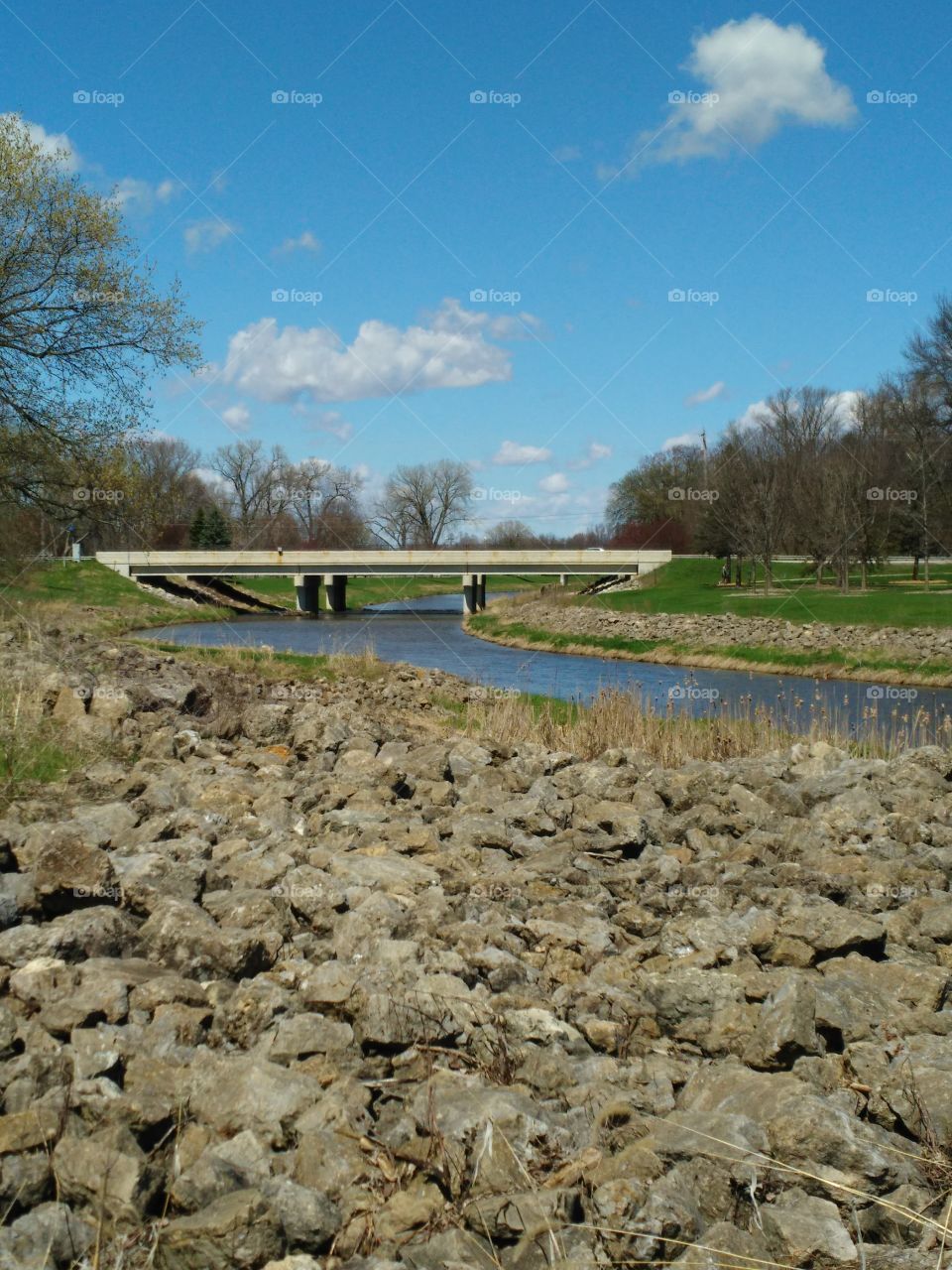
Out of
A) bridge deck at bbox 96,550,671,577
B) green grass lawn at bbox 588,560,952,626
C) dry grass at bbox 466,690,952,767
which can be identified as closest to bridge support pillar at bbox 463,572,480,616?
bridge deck at bbox 96,550,671,577

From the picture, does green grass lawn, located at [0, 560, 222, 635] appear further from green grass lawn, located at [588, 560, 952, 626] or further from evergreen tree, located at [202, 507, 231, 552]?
green grass lawn, located at [588, 560, 952, 626]

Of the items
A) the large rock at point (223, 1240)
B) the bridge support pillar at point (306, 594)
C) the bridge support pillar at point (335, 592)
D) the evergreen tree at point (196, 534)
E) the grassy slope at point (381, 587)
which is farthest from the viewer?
the grassy slope at point (381, 587)

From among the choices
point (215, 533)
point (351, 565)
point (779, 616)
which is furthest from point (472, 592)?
point (779, 616)

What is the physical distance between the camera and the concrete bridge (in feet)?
178

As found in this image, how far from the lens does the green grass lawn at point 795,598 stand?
3519 cm

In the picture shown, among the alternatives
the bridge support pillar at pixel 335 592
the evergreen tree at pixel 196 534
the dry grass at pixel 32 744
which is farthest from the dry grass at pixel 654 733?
the evergreen tree at pixel 196 534

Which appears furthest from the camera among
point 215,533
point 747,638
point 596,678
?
point 215,533

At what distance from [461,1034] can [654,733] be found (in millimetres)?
8924

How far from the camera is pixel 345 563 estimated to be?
55469 millimetres

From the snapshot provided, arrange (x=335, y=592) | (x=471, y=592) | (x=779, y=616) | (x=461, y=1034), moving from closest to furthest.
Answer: (x=461, y=1034), (x=779, y=616), (x=471, y=592), (x=335, y=592)

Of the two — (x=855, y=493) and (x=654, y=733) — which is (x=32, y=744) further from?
(x=855, y=493)

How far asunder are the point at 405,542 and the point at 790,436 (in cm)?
2632

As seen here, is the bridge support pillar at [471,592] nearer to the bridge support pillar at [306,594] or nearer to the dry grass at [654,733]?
the bridge support pillar at [306,594]

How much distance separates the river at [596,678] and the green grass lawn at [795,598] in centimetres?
659
